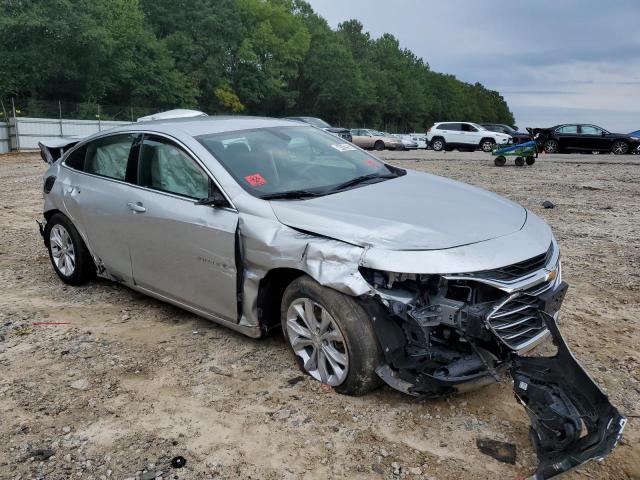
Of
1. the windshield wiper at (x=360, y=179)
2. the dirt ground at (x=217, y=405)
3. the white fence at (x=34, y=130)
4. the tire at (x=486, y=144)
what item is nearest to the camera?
the dirt ground at (x=217, y=405)

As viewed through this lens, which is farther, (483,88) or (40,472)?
(483,88)

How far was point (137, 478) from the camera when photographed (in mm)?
2746

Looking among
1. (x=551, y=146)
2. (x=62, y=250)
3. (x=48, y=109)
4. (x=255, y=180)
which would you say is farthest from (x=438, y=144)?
(x=255, y=180)

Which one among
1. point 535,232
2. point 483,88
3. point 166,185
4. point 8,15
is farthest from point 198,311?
point 483,88

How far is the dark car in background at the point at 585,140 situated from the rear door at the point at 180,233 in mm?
24343

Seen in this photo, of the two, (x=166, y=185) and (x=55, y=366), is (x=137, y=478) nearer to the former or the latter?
(x=55, y=366)

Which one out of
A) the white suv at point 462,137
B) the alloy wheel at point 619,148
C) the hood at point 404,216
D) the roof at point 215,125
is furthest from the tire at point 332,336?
the white suv at point 462,137

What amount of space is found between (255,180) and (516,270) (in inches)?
69.3

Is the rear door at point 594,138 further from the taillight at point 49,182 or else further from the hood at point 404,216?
the taillight at point 49,182

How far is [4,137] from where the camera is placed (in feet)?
81.8

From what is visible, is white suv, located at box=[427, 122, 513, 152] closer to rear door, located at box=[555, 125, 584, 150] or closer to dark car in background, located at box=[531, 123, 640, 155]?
dark car in background, located at box=[531, 123, 640, 155]

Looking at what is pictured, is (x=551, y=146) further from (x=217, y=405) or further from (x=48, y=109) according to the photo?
(x=217, y=405)

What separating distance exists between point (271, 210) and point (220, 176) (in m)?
0.51

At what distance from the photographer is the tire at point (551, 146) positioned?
26.2 m
